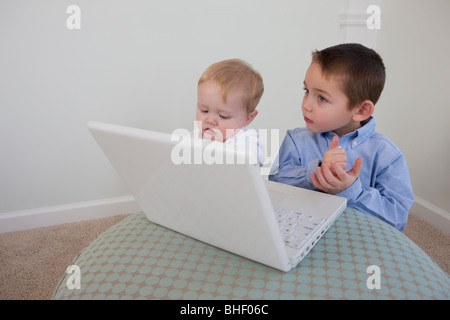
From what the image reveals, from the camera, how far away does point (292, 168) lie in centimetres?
105

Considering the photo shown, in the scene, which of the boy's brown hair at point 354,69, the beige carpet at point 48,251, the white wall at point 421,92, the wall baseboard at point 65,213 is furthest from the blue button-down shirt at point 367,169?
the wall baseboard at point 65,213

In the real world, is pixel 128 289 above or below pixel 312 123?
below

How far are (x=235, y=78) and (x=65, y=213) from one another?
1.40 m

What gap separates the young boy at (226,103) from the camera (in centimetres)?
101

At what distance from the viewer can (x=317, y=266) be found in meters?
0.60

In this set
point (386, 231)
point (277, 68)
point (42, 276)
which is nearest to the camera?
point (386, 231)

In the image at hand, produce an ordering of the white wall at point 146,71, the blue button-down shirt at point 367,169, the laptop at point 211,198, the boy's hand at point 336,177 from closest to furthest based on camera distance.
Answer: the laptop at point 211,198 < the boy's hand at point 336,177 < the blue button-down shirt at point 367,169 < the white wall at point 146,71

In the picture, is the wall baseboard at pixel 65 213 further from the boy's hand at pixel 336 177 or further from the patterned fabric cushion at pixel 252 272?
the boy's hand at pixel 336 177

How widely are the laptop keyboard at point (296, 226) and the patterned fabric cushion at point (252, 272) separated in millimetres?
33

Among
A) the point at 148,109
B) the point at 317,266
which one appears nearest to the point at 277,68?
the point at 148,109

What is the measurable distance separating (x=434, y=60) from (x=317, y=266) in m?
1.65

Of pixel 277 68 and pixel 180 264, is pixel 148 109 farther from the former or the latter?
pixel 180 264

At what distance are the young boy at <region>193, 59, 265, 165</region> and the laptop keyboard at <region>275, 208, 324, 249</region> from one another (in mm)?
296

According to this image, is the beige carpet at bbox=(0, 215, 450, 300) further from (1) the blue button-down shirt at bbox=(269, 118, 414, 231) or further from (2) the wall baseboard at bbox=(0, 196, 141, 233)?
(1) the blue button-down shirt at bbox=(269, 118, 414, 231)
